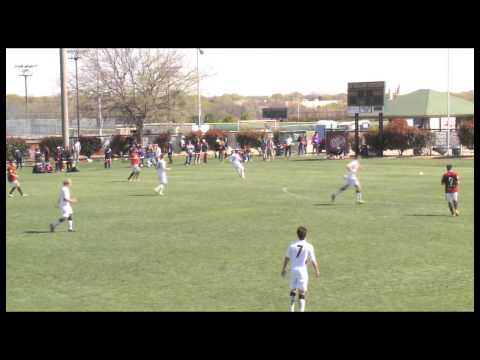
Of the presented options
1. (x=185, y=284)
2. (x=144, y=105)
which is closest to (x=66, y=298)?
(x=185, y=284)

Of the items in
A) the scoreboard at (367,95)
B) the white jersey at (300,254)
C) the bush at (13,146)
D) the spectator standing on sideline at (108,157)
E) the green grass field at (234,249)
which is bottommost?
the green grass field at (234,249)

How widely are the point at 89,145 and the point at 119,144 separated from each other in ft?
8.29

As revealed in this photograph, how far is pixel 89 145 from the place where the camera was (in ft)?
204

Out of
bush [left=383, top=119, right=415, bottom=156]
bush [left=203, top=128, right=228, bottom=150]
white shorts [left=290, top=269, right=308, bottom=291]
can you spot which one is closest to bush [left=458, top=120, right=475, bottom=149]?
bush [left=383, top=119, right=415, bottom=156]

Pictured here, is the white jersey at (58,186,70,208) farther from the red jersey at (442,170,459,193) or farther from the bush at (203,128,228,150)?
the bush at (203,128,228,150)

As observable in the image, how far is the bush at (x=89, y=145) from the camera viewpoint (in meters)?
61.9

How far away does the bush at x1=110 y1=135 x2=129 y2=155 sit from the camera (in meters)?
62.8

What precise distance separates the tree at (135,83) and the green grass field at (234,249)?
4097 centimetres

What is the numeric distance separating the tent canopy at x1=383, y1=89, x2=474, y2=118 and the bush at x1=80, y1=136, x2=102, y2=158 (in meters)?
Answer: 36.6

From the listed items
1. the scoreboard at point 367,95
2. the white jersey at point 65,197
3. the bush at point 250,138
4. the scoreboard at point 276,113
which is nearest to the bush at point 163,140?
the bush at point 250,138

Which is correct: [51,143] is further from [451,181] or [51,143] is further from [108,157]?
[451,181]

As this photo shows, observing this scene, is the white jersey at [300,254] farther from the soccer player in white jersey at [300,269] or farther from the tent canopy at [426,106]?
the tent canopy at [426,106]

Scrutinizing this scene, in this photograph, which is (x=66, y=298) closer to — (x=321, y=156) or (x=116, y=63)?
(x=321, y=156)
